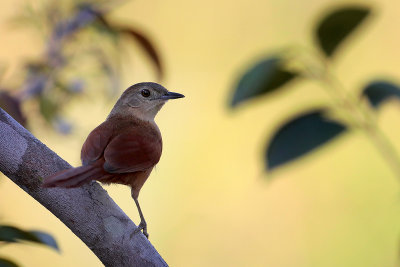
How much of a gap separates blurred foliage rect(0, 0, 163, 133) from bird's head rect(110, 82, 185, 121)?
0.24 ft

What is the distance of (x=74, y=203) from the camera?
1.76 metres

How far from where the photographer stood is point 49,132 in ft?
10.1

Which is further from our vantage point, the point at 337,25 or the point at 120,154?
the point at 120,154

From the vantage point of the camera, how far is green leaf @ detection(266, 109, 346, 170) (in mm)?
1842

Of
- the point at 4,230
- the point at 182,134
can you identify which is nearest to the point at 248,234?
the point at 182,134

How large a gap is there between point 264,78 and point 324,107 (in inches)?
7.7

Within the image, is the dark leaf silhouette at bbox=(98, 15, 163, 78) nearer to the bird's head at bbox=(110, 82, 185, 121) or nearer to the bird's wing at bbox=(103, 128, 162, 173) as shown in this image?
the bird's wing at bbox=(103, 128, 162, 173)

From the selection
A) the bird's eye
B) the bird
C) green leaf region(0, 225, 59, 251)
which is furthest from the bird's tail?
the bird's eye

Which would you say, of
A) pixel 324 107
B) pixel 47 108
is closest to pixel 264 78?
pixel 324 107

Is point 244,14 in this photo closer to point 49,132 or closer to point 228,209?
point 228,209

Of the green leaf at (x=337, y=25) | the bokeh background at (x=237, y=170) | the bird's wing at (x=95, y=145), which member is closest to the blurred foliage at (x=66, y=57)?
the bird's wing at (x=95, y=145)

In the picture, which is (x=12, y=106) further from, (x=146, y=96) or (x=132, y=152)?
(x=146, y=96)

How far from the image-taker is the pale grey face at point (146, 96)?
3.05 meters

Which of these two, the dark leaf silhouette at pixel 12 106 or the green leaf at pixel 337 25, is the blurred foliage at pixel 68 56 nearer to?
the dark leaf silhouette at pixel 12 106
